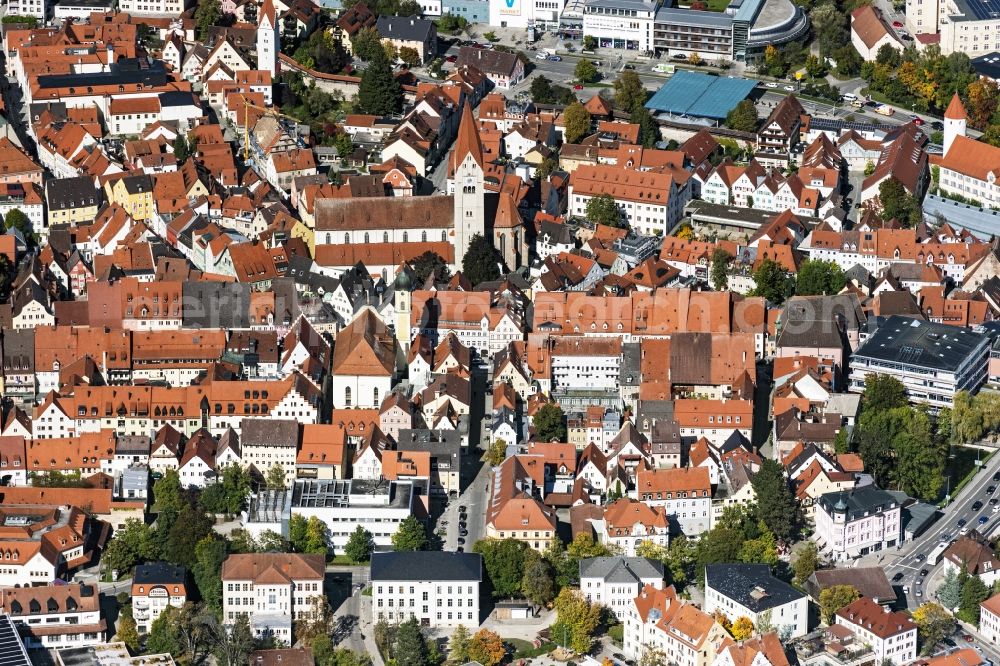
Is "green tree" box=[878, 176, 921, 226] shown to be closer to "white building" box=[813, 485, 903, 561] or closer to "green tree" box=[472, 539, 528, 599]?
"white building" box=[813, 485, 903, 561]

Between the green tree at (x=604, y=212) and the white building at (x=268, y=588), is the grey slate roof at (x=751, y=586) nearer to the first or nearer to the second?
the white building at (x=268, y=588)

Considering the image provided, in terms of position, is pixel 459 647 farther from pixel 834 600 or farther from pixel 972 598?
pixel 972 598

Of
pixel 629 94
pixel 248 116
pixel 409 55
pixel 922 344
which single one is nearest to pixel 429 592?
pixel 922 344

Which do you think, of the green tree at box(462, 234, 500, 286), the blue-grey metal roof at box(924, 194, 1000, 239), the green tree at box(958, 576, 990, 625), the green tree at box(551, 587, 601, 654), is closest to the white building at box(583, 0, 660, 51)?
the blue-grey metal roof at box(924, 194, 1000, 239)

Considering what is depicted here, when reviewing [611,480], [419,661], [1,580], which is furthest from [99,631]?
[611,480]

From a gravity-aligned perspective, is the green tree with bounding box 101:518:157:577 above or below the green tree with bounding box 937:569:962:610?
below

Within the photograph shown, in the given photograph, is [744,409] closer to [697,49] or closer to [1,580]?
[1,580]

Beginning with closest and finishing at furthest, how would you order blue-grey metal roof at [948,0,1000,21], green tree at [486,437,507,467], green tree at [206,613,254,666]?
green tree at [206,613,254,666]
green tree at [486,437,507,467]
blue-grey metal roof at [948,0,1000,21]
